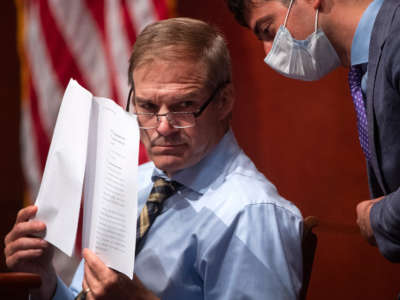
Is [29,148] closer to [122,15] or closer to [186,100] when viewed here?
[122,15]

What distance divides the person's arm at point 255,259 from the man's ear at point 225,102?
31 cm

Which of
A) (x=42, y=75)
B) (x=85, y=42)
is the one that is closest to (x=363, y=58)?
(x=85, y=42)

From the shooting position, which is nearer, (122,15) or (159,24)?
(159,24)

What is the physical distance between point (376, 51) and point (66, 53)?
1.60 m

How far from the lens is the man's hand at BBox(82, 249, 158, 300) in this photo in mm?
1029

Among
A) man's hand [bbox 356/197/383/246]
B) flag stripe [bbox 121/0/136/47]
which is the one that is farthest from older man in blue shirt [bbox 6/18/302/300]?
flag stripe [bbox 121/0/136/47]

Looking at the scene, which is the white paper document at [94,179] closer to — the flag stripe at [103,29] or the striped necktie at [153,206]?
the striped necktie at [153,206]

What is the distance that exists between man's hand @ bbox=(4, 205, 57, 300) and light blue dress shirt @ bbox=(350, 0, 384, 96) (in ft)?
2.47

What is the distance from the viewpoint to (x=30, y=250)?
4.06 ft

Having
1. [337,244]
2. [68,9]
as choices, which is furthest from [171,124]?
[68,9]

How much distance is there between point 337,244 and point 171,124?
3.24 ft

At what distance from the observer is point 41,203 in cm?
114

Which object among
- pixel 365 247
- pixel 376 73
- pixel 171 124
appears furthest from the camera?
pixel 365 247

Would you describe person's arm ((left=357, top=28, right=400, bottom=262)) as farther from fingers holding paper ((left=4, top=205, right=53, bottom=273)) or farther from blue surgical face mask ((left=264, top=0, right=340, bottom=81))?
fingers holding paper ((left=4, top=205, right=53, bottom=273))
